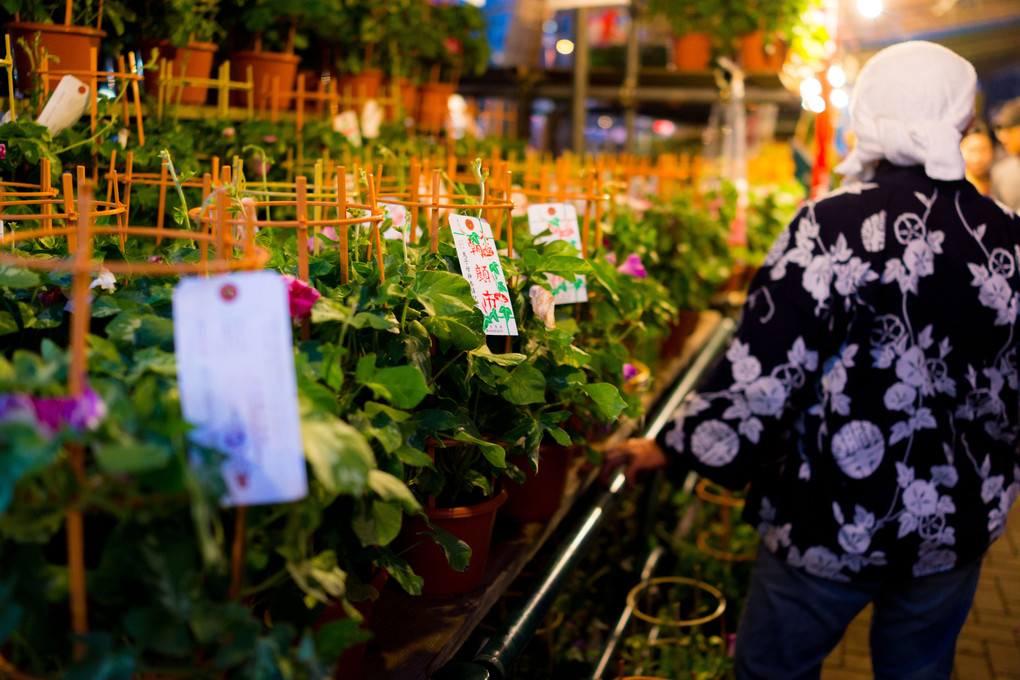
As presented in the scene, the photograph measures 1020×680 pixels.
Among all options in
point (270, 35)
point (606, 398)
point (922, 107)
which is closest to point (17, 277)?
point (606, 398)

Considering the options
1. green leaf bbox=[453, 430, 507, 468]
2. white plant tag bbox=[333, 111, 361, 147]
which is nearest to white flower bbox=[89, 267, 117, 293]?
green leaf bbox=[453, 430, 507, 468]

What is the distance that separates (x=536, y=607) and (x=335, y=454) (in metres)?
0.62

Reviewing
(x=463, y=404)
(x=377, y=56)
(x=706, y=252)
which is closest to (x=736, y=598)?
(x=706, y=252)

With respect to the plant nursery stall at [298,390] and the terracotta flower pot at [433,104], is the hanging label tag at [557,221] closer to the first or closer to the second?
the plant nursery stall at [298,390]

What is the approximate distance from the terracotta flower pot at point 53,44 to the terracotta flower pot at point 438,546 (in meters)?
1.37

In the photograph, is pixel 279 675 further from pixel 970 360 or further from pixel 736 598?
pixel 736 598

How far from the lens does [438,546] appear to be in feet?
3.70

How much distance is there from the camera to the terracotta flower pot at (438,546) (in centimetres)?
112

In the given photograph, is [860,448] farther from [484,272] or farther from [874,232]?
[484,272]

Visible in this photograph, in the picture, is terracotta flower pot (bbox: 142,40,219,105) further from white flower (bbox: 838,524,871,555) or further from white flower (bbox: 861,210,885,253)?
white flower (bbox: 838,524,871,555)

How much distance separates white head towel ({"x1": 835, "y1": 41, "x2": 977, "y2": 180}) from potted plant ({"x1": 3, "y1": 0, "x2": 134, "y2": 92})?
1632 mm

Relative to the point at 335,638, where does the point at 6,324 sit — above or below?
above

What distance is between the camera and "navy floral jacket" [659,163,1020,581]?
148 cm

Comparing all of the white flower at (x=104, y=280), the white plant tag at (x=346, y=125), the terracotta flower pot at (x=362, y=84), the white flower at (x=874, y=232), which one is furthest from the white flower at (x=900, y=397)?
the terracotta flower pot at (x=362, y=84)
